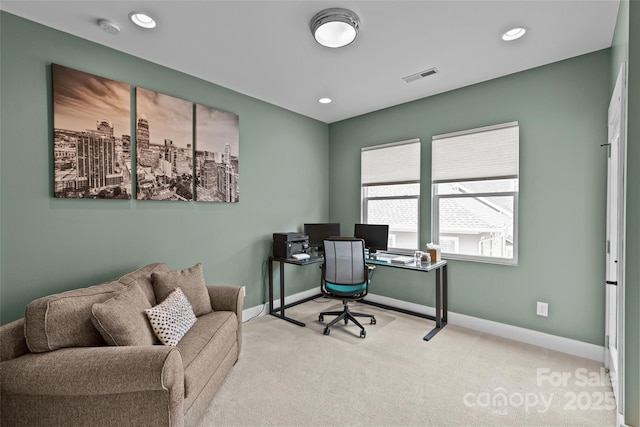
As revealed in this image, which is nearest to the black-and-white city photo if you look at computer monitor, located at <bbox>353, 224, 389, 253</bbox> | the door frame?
computer monitor, located at <bbox>353, 224, 389, 253</bbox>

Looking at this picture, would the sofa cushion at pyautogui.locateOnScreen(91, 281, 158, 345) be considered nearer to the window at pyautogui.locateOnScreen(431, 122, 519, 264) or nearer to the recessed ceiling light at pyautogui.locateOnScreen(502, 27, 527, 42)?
the window at pyautogui.locateOnScreen(431, 122, 519, 264)

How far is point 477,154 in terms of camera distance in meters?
3.22

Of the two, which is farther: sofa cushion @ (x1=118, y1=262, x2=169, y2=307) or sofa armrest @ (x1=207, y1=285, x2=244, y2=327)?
sofa armrest @ (x1=207, y1=285, x2=244, y2=327)

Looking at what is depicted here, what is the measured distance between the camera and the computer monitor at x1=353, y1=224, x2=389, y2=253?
12.2ft

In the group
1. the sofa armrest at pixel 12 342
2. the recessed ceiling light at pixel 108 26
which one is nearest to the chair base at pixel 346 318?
the sofa armrest at pixel 12 342

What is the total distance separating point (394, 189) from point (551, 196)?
172 cm

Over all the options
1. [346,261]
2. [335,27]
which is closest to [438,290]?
[346,261]

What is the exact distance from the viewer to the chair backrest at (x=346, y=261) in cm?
309

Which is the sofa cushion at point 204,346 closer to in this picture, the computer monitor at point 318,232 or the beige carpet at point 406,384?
the beige carpet at point 406,384

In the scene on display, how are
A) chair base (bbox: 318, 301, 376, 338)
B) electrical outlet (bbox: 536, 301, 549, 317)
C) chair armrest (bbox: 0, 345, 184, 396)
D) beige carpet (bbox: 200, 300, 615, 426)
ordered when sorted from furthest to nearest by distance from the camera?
chair base (bbox: 318, 301, 376, 338) < electrical outlet (bbox: 536, 301, 549, 317) < beige carpet (bbox: 200, 300, 615, 426) < chair armrest (bbox: 0, 345, 184, 396)

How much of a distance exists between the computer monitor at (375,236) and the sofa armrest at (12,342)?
3161 mm

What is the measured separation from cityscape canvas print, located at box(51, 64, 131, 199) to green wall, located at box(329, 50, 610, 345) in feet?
10.8

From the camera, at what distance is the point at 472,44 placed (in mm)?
2428

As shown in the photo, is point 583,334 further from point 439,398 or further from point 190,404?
point 190,404
